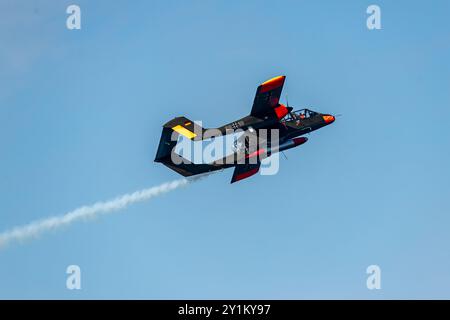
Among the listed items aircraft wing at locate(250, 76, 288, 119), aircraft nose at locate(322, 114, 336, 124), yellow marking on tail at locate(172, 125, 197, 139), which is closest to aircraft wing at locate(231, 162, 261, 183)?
aircraft wing at locate(250, 76, 288, 119)

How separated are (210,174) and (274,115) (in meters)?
8.70

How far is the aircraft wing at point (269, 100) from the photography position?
315ft

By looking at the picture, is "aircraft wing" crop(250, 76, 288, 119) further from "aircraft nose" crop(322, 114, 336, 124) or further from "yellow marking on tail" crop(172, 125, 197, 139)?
"yellow marking on tail" crop(172, 125, 197, 139)

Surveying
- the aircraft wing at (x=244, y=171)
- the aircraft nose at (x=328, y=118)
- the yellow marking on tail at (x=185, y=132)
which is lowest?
the aircraft wing at (x=244, y=171)

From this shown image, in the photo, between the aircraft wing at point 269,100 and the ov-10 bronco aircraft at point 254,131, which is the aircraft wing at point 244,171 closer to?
the ov-10 bronco aircraft at point 254,131

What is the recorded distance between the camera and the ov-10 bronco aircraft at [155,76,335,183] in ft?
317

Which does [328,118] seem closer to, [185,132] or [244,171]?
[244,171]

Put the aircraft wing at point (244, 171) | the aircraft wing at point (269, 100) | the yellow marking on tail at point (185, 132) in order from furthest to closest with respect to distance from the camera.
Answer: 1. the aircraft wing at point (244, 171)
2. the yellow marking on tail at point (185, 132)
3. the aircraft wing at point (269, 100)

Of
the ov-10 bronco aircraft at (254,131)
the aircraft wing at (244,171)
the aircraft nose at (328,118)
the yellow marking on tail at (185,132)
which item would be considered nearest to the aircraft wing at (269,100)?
the ov-10 bronco aircraft at (254,131)
